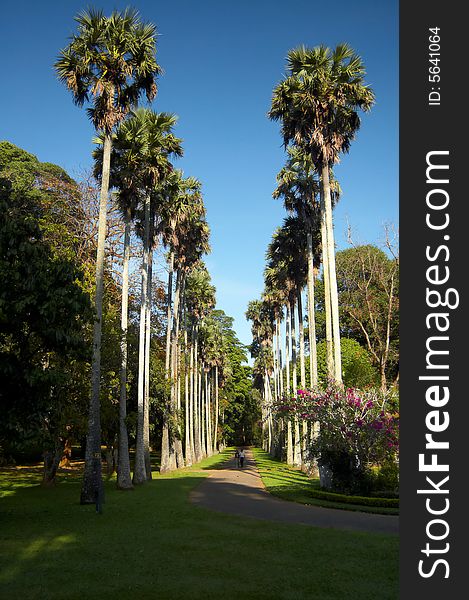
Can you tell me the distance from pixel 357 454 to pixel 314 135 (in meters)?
15.4

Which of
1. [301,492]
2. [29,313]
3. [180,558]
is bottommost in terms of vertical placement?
[301,492]

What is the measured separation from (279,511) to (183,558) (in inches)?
305

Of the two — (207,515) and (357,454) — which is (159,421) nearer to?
(357,454)

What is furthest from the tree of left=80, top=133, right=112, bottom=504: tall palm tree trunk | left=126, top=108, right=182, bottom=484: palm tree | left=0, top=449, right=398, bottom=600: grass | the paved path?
left=0, top=449, right=398, bottom=600: grass

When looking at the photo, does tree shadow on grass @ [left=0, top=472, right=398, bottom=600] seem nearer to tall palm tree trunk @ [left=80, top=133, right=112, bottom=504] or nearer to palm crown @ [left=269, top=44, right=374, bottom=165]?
tall palm tree trunk @ [left=80, top=133, right=112, bottom=504]

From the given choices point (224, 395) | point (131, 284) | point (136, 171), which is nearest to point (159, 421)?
point (131, 284)

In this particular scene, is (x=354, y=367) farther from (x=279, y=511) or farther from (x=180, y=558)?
(x=180, y=558)

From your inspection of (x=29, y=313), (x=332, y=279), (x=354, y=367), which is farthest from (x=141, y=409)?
(x=354, y=367)

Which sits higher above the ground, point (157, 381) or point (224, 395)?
point (157, 381)

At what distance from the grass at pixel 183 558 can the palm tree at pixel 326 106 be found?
12541mm

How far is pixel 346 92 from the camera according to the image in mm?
25297

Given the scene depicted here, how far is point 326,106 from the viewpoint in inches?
993

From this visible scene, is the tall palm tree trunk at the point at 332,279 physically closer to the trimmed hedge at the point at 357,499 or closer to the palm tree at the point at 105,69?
the trimmed hedge at the point at 357,499

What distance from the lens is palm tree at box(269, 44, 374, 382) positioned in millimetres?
25109
